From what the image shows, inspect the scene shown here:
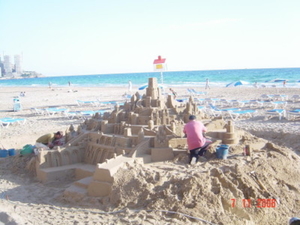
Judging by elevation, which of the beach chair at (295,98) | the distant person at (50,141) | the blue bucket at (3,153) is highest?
the beach chair at (295,98)

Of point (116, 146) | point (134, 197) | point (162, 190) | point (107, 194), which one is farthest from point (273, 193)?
point (116, 146)

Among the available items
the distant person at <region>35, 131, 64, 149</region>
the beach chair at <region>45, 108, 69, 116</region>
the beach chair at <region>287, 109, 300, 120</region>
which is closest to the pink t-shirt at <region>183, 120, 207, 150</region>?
the distant person at <region>35, 131, 64, 149</region>

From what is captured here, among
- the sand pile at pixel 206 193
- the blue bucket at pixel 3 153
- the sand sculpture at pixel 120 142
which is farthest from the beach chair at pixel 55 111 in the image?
the sand pile at pixel 206 193

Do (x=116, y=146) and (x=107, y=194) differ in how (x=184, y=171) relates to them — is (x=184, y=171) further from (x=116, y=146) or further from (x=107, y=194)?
(x=116, y=146)

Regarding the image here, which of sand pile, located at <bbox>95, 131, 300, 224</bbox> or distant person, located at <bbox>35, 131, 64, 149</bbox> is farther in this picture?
distant person, located at <bbox>35, 131, 64, 149</bbox>

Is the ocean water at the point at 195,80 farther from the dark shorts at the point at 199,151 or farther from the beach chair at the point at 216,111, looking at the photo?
the dark shorts at the point at 199,151

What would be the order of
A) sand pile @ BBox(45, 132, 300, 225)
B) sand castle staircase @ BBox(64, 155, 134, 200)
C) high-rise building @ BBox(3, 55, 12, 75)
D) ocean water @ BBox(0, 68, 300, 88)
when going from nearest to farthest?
1. sand pile @ BBox(45, 132, 300, 225)
2. sand castle staircase @ BBox(64, 155, 134, 200)
3. ocean water @ BBox(0, 68, 300, 88)
4. high-rise building @ BBox(3, 55, 12, 75)

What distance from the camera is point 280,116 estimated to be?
17469mm

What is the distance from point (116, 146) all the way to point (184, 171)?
274 centimetres

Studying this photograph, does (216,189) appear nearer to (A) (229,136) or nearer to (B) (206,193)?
(B) (206,193)

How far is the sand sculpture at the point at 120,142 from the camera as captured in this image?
8.85 m

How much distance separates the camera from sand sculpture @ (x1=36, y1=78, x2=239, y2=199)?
8852 mm

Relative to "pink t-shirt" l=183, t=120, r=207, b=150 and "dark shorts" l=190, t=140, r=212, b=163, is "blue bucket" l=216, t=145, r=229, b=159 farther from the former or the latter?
"pink t-shirt" l=183, t=120, r=207, b=150
